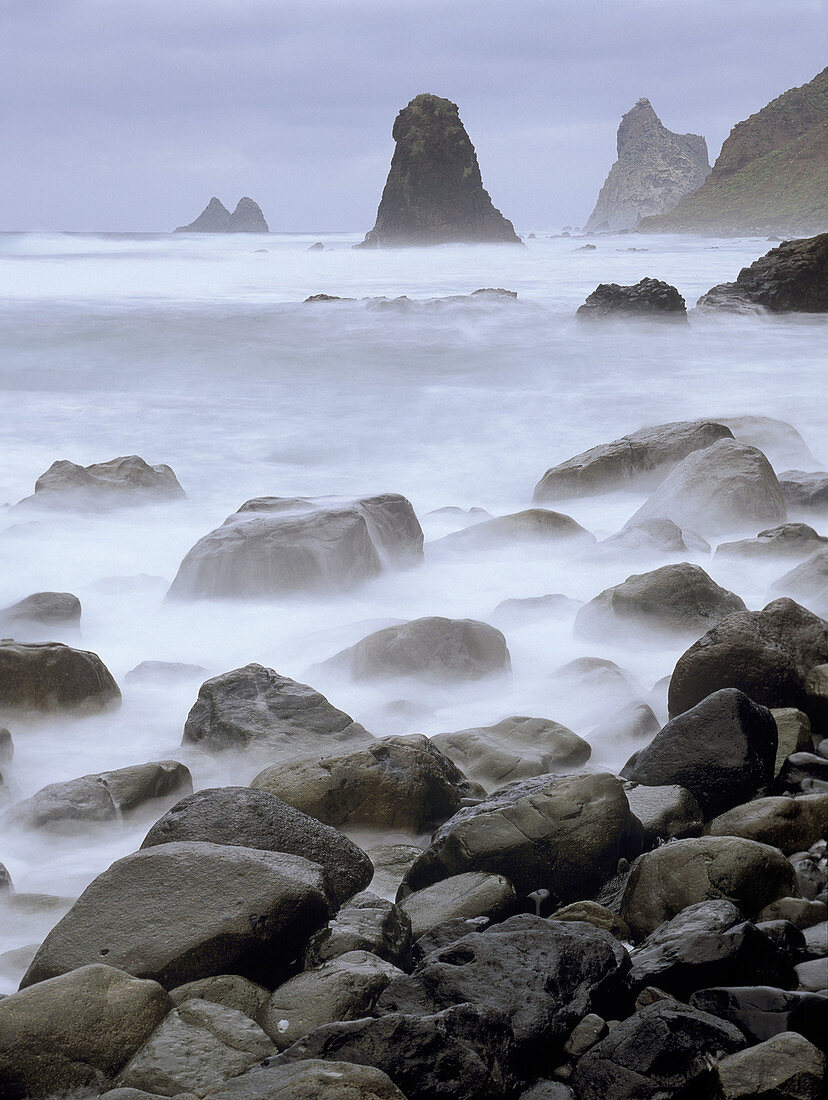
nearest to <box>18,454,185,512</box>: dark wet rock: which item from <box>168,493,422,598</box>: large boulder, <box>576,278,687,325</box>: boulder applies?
<box>168,493,422,598</box>: large boulder

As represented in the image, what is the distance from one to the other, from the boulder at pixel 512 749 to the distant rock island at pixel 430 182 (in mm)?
57146

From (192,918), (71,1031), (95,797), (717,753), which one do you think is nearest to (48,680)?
(95,797)

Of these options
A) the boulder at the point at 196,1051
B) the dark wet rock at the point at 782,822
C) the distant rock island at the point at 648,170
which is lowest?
the boulder at the point at 196,1051

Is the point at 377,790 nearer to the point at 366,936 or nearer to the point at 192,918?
the point at 366,936

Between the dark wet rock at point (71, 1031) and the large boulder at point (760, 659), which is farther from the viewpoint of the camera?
the large boulder at point (760, 659)

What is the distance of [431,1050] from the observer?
5.69 ft

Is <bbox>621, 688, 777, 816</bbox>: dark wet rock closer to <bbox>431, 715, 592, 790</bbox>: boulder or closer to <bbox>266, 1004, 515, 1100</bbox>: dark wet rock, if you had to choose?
<bbox>431, 715, 592, 790</bbox>: boulder

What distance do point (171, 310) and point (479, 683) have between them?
16500mm

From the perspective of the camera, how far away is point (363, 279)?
102 ft

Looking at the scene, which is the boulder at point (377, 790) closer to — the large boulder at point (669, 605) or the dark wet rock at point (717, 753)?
the dark wet rock at point (717, 753)

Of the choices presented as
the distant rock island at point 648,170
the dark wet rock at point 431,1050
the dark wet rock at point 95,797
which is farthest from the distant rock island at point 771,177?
the dark wet rock at point 431,1050

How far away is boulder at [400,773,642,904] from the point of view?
2.49 meters

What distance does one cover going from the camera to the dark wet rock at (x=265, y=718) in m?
3.51

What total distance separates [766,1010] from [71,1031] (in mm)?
1335
